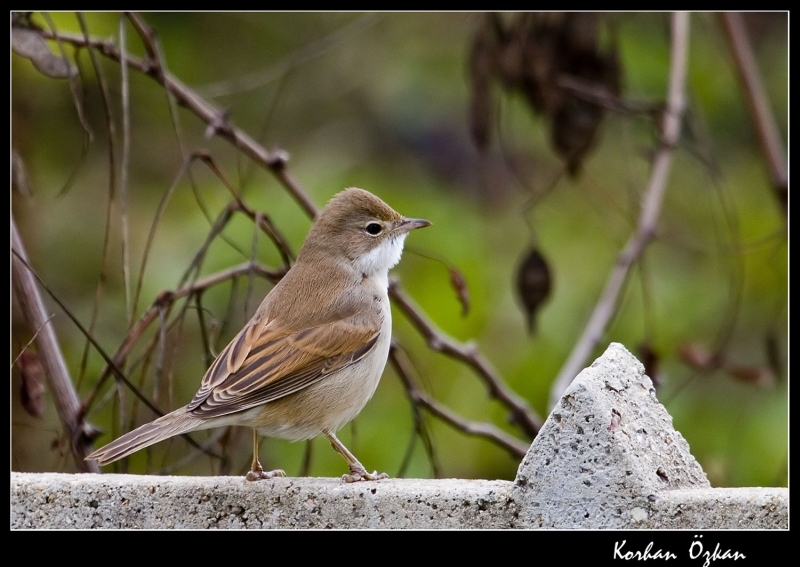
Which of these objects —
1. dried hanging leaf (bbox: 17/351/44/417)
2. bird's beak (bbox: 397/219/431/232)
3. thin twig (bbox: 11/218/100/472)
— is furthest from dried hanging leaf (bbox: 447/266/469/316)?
dried hanging leaf (bbox: 17/351/44/417)

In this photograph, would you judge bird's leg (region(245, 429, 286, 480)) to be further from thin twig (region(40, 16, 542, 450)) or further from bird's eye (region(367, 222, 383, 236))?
bird's eye (region(367, 222, 383, 236))

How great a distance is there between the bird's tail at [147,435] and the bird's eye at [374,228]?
1389 millimetres

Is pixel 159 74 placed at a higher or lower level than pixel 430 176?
lower

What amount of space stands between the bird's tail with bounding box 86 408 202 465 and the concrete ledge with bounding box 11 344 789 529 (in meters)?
0.33

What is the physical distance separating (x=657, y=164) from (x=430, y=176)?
2549 millimetres

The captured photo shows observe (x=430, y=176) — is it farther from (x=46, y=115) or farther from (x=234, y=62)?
(x=46, y=115)

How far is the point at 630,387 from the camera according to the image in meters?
2.88

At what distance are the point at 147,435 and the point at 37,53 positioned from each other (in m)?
1.46

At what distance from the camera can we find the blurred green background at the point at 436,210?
5.42m

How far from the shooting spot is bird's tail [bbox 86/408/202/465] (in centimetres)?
327

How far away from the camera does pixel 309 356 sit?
3.91 meters

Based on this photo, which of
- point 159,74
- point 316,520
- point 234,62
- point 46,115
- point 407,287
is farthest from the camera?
point 234,62

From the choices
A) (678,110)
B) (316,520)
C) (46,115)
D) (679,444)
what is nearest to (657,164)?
(678,110)

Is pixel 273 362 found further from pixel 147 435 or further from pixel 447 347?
pixel 447 347
